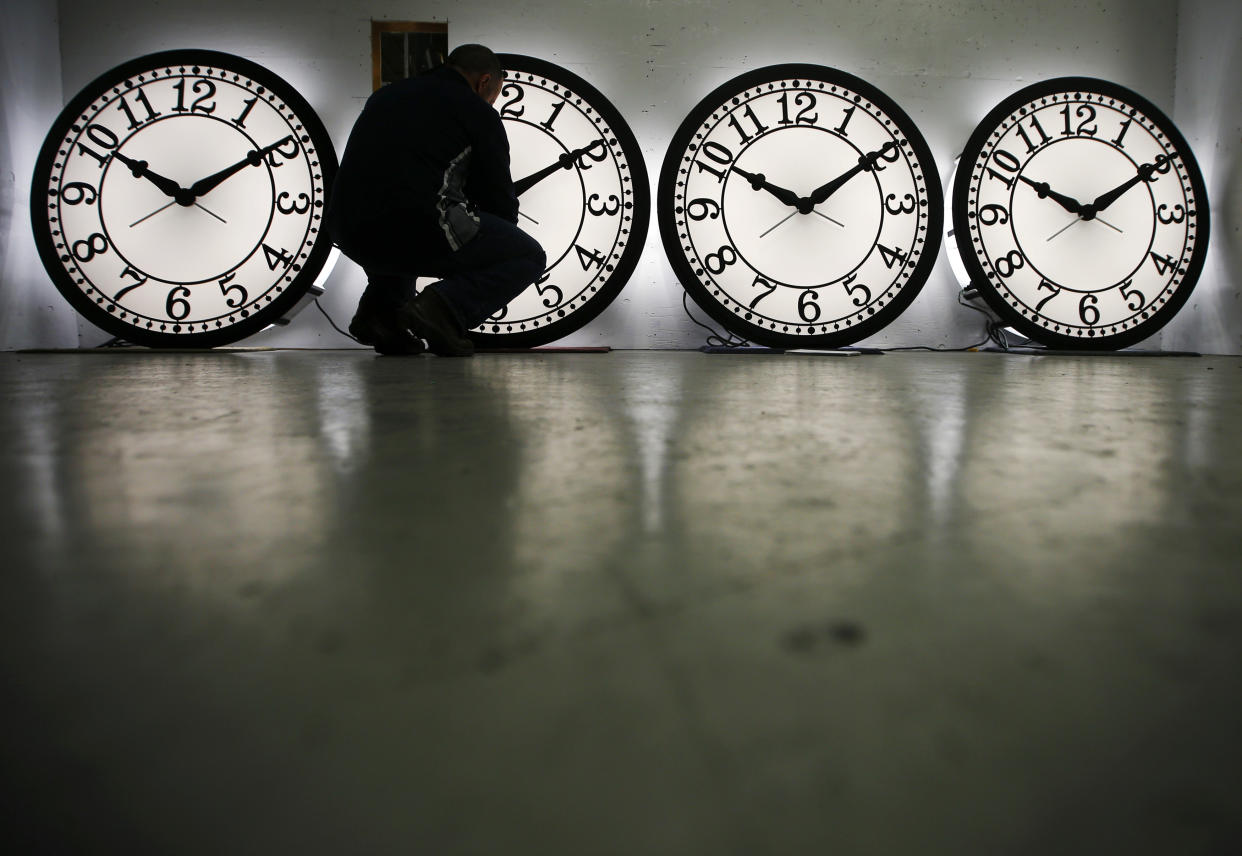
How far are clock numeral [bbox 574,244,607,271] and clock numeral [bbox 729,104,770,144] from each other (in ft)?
2.30

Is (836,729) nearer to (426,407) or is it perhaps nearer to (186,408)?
(426,407)

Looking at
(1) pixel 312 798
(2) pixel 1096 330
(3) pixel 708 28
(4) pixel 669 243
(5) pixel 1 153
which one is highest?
(3) pixel 708 28

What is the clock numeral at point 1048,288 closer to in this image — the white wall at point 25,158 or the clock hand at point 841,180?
the clock hand at point 841,180

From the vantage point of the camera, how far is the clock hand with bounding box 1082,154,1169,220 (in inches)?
113

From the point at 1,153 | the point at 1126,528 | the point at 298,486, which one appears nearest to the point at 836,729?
the point at 1126,528

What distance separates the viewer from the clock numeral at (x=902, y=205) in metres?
2.86

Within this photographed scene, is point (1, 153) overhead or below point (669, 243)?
overhead

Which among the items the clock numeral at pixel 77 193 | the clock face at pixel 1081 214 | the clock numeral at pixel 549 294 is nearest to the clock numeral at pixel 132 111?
the clock numeral at pixel 77 193

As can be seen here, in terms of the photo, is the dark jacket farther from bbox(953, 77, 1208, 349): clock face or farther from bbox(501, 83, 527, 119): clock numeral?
bbox(953, 77, 1208, 349): clock face

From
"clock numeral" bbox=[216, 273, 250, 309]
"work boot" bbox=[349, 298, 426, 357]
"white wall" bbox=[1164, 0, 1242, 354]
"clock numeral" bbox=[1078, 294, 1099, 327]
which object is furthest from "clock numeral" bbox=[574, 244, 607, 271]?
"white wall" bbox=[1164, 0, 1242, 354]

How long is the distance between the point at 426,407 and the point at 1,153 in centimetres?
307

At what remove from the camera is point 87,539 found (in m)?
0.37

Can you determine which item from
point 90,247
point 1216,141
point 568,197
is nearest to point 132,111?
point 90,247

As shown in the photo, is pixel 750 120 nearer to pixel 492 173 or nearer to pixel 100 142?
pixel 492 173
